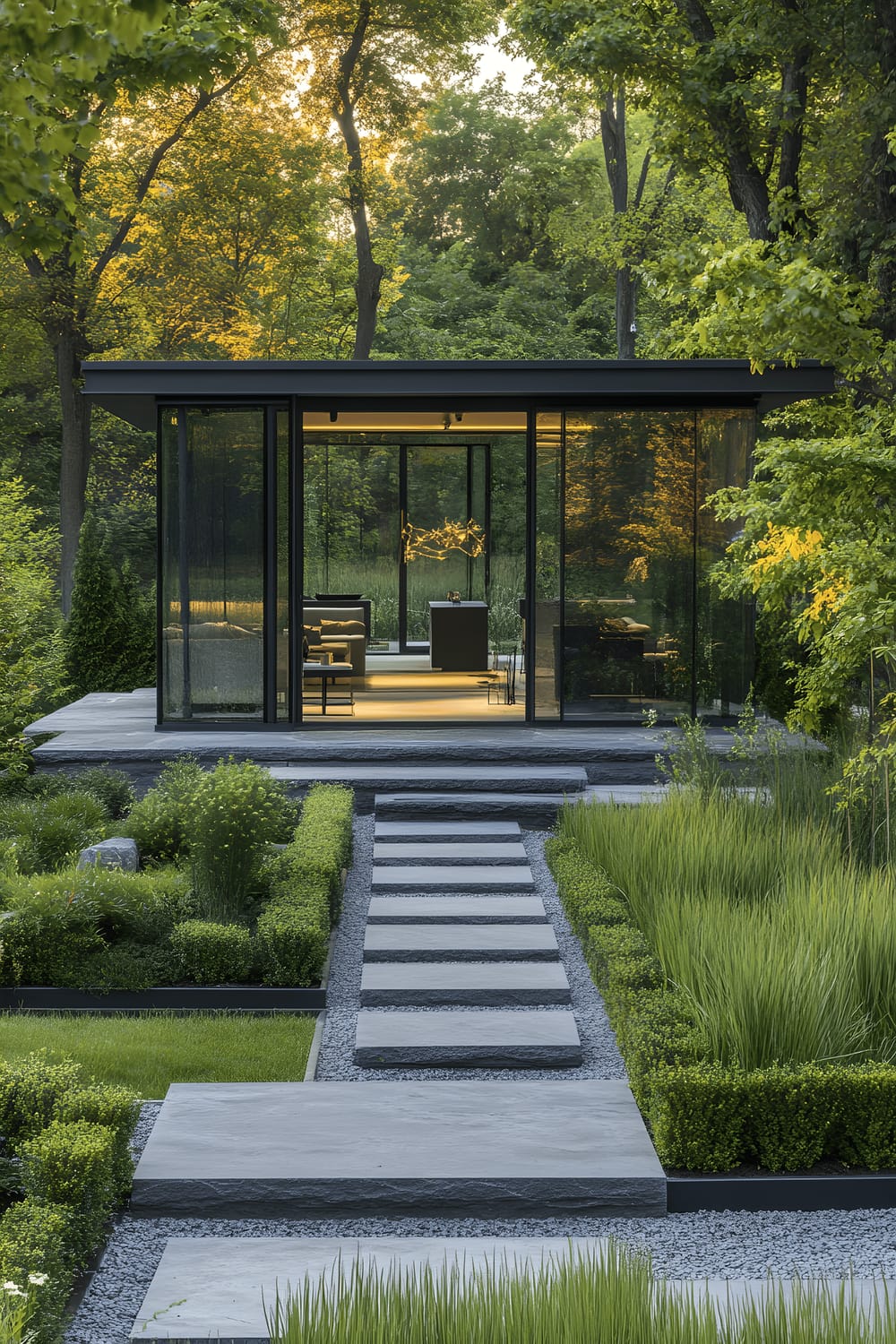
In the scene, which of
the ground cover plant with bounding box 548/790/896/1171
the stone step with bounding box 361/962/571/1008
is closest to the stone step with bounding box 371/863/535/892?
the ground cover plant with bounding box 548/790/896/1171

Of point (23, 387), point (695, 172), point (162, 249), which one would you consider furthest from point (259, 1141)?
point (23, 387)

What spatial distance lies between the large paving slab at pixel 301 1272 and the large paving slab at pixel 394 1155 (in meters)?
0.16

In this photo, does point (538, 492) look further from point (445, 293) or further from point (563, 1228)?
point (445, 293)

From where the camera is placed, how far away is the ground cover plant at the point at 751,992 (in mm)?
4426

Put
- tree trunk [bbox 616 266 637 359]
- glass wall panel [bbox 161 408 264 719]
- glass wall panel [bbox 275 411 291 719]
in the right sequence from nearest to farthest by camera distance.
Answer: glass wall panel [bbox 161 408 264 719] → glass wall panel [bbox 275 411 291 719] → tree trunk [bbox 616 266 637 359]

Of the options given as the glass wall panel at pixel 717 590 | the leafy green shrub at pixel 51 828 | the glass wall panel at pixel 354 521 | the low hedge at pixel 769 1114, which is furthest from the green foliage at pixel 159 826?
the glass wall panel at pixel 354 521

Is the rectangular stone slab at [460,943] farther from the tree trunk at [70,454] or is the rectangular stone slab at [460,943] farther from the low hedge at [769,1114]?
the tree trunk at [70,454]

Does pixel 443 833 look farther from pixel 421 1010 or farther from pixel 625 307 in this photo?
pixel 625 307

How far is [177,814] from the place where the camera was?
8.02 meters

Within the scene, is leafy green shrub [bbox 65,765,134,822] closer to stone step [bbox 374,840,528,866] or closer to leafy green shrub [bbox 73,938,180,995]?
stone step [bbox 374,840,528,866]

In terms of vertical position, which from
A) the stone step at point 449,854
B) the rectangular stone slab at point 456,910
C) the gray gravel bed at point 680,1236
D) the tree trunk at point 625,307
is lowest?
the gray gravel bed at point 680,1236

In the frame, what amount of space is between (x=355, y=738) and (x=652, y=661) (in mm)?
2416

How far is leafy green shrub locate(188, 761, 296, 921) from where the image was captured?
6.89 metres

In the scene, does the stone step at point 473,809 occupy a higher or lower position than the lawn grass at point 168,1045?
higher
